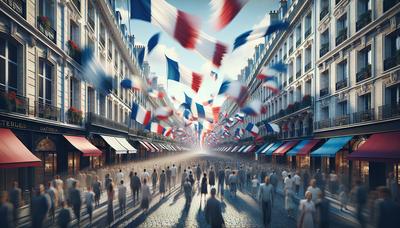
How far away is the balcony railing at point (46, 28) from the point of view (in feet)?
50.0

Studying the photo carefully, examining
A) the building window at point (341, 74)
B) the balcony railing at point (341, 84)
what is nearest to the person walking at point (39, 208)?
the balcony railing at point (341, 84)

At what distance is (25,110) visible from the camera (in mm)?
13750

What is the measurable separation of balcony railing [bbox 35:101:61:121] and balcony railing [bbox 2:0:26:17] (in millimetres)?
4083

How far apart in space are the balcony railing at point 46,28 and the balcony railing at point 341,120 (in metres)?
18.3

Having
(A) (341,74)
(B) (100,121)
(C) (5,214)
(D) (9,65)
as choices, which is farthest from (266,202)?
(B) (100,121)

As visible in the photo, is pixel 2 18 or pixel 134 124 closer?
pixel 2 18

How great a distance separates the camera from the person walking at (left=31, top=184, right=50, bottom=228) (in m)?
8.75

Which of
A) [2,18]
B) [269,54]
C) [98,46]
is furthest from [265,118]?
[2,18]

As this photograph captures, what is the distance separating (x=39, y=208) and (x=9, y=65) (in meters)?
7.26

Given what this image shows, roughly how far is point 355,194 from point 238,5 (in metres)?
8.31

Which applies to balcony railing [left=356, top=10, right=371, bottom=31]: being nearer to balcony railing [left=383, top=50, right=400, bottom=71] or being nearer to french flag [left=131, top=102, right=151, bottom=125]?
balcony railing [left=383, top=50, right=400, bottom=71]

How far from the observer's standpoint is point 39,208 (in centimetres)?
896

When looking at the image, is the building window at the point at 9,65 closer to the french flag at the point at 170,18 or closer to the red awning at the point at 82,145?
the red awning at the point at 82,145

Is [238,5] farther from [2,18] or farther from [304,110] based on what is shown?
[304,110]
